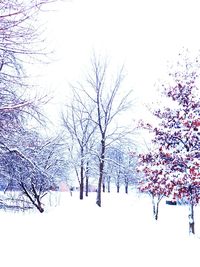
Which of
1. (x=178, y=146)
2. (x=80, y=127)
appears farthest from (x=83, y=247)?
(x=80, y=127)

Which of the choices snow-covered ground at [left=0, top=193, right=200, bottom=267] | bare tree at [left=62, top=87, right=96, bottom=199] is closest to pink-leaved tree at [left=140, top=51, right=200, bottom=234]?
snow-covered ground at [left=0, top=193, right=200, bottom=267]

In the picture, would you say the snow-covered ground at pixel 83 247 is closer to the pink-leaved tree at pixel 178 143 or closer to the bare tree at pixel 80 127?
the pink-leaved tree at pixel 178 143

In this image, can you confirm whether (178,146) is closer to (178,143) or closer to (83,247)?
(178,143)

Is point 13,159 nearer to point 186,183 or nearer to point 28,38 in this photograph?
point 28,38

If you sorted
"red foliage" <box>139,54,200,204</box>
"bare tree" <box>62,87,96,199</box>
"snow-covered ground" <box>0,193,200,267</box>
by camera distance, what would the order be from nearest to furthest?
"snow-covered ground" <box>0,193,200,267</box> < "red foliage" <box>139,54,200,204</box> < "bare tree" <box>62,87,96,199</box>

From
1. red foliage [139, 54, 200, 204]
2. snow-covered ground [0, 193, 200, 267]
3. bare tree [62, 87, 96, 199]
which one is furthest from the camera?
bare tree [62, 87, 96, 199]

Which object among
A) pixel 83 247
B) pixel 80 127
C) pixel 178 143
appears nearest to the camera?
pixel 83 247

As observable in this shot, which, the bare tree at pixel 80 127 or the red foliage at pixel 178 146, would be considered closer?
the red foliage at pixel 178 146

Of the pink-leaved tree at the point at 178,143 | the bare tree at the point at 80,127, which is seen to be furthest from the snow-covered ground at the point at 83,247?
the bare tree at the point at 80,127

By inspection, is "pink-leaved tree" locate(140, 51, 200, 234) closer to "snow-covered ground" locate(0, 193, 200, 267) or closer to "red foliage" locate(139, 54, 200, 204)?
"red foliage" locate(139, 54, 200, 204)

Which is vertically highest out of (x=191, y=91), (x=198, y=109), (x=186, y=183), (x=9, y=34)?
(x=191, y=91)

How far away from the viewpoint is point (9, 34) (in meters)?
4.16

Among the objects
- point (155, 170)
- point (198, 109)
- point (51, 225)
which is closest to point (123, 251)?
point (51, 225)

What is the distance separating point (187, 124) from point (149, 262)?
5.43m
